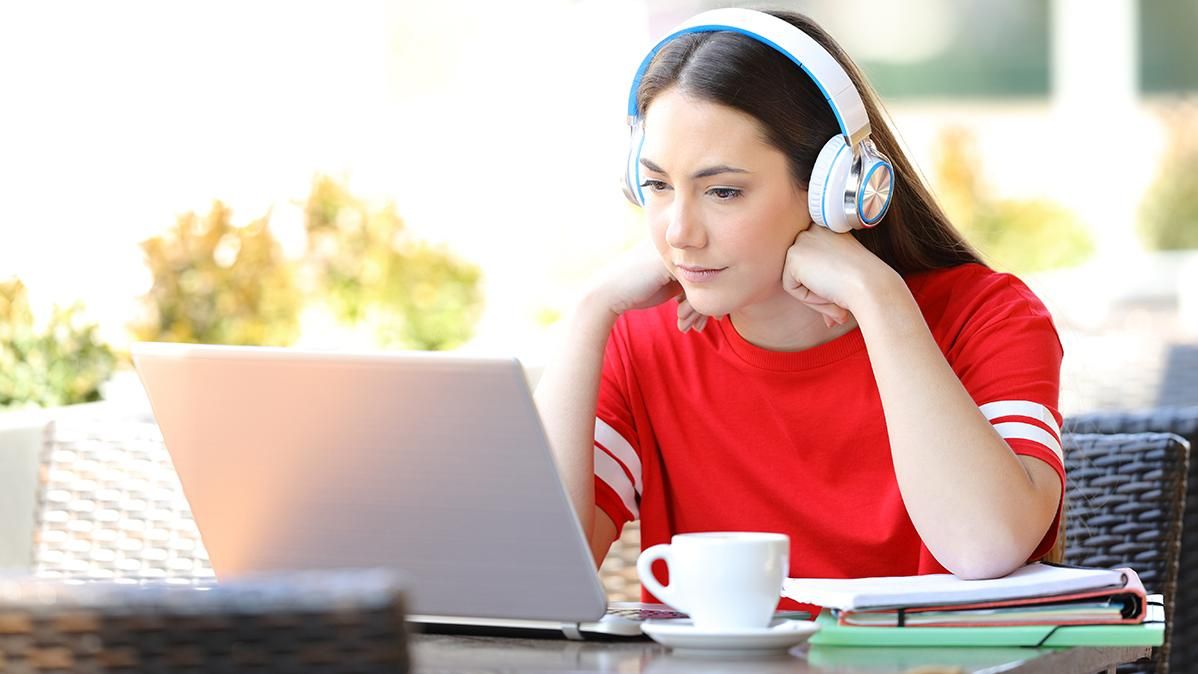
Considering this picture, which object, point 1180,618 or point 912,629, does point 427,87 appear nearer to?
point 1180,618

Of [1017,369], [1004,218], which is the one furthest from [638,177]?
[1004,218]

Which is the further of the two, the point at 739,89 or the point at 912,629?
the point at 739,89

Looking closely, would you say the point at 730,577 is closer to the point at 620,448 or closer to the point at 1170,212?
the point at 620,448

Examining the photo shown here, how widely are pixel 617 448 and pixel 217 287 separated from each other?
192 cm

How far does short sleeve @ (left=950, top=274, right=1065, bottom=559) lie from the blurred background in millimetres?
236

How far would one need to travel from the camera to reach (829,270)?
5.76ft

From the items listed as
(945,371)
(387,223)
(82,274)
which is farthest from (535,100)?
(945,371)

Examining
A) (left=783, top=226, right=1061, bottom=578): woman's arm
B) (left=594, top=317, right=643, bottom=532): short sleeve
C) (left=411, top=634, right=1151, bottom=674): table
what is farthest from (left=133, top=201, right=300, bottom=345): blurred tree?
(left=411, top=634, right=1151, bottom=674): table

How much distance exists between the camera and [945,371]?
5.43ft

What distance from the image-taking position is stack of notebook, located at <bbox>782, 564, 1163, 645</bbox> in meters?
1.34

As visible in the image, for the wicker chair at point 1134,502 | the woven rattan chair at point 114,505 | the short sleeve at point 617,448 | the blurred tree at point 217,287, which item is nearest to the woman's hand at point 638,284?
the short sleeve at point 617,448

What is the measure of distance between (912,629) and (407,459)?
17.5 inches

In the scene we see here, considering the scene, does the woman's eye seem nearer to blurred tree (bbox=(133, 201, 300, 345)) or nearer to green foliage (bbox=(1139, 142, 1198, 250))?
blurred tree (bbox=(133, 201, 300, 345))

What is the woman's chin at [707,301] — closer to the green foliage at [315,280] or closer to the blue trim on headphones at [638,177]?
the blue trim on headphones at [638,177]
